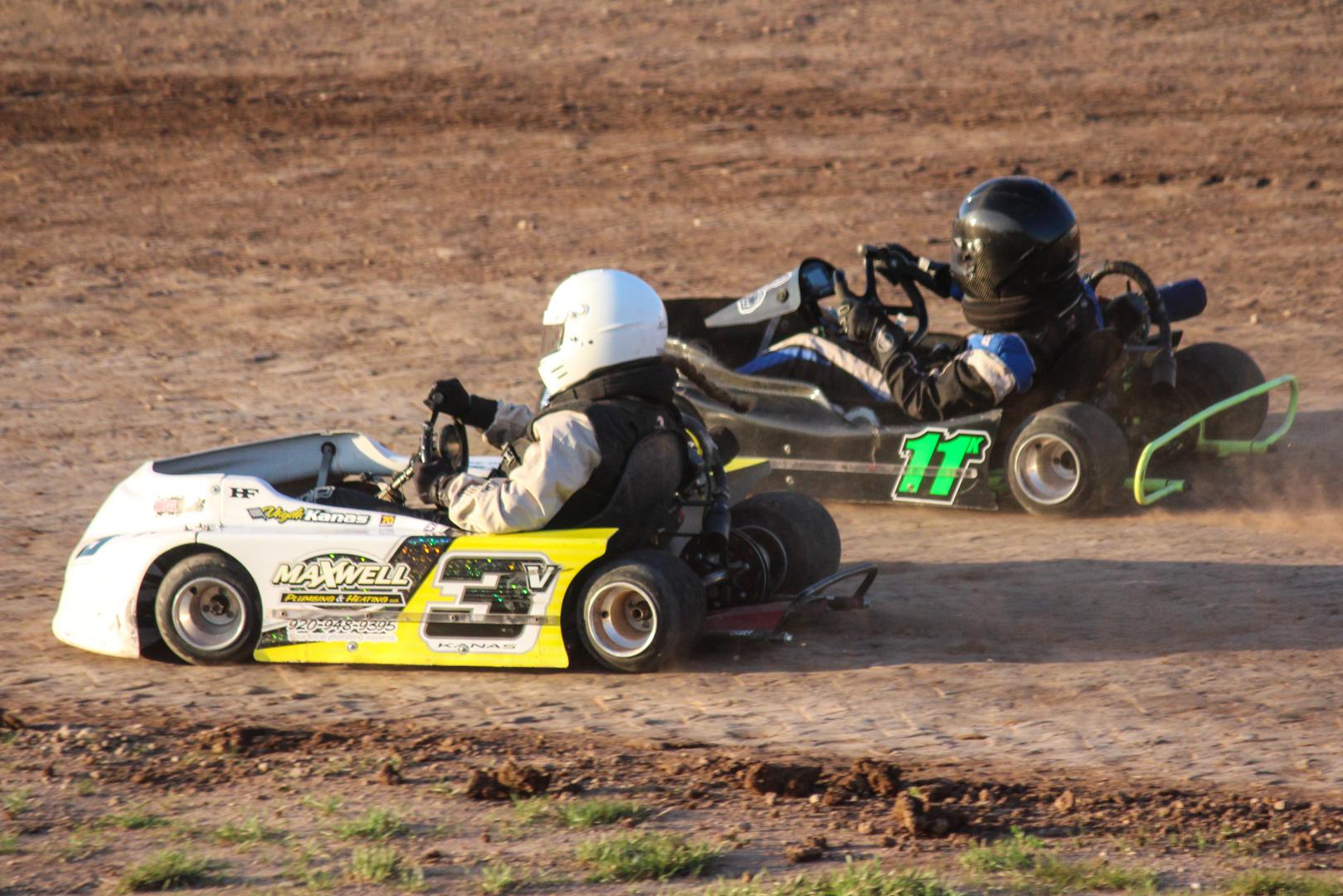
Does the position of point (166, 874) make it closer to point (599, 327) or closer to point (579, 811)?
point (579, 811)

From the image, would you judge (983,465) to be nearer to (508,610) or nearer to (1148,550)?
(1148,550)

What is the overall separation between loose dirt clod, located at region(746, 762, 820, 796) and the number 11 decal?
Answer: 131 inches

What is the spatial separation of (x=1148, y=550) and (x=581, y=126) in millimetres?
11258

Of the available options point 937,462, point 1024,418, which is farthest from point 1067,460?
point 937,462

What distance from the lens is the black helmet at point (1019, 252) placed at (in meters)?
8.59

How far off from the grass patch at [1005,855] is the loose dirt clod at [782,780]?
0.62 meters

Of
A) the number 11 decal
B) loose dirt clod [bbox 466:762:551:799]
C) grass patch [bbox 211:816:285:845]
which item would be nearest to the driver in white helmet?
loose dirt clod [bbox 466:762:551:799]

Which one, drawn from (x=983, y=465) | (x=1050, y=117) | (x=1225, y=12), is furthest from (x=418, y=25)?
(x=983, y=465)

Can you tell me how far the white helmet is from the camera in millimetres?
6477

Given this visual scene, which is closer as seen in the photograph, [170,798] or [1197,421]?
[170,798]

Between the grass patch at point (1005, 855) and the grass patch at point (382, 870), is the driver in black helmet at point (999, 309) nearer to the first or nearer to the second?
the grass patch at point (1005, 855)

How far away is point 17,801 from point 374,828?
1157 millimetres

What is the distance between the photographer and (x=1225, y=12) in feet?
73.7

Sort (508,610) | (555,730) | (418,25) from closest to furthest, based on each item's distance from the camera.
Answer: (555,730) → (508,610) → (418,25)
